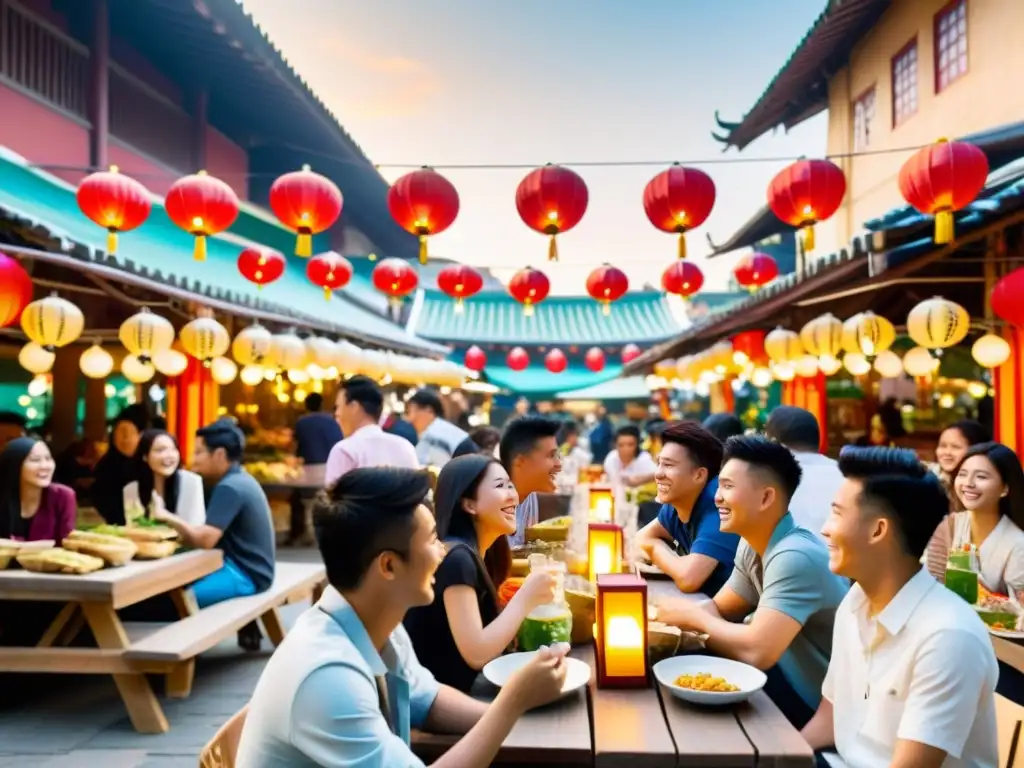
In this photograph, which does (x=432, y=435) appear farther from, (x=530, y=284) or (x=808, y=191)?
(x=808, y=191)

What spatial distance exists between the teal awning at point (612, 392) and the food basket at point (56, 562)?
756 inches

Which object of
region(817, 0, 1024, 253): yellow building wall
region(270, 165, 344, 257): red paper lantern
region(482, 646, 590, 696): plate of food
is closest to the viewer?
region(482, 646, 590, 696): plate of food

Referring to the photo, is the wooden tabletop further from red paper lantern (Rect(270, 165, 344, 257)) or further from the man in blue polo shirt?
red paper lantern (Rect(270, 165, 344, 257))

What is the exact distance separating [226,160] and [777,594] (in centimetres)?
1298

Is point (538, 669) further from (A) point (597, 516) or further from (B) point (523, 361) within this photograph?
(B) point (523, 361)

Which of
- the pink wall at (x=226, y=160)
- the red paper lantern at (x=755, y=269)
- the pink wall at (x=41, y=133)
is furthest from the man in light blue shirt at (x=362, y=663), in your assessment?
the pink wall at (x=226, y=160)

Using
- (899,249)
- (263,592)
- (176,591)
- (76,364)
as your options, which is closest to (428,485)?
(176,591)

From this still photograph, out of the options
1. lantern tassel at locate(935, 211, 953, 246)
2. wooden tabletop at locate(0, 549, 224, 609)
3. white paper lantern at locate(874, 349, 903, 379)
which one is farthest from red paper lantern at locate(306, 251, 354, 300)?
lantern tassel at locate(935, 211, 953, 246)

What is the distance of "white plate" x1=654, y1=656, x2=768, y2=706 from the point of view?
244 centimetres

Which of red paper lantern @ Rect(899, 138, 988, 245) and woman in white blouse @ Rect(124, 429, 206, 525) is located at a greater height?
red paper lantern @ Rect(899, 138, 988, 245)

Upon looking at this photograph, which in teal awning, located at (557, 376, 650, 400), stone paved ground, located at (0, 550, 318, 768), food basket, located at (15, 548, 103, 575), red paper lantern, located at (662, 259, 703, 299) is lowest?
stone paved ground, located at (0, 550, 318, 768)

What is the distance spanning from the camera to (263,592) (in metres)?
5.91

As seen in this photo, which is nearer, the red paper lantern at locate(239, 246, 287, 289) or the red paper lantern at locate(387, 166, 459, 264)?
the red paper lantern at locate(387, 166, 459, 264)

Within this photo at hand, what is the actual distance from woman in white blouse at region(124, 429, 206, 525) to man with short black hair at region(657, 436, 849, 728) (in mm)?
4098
